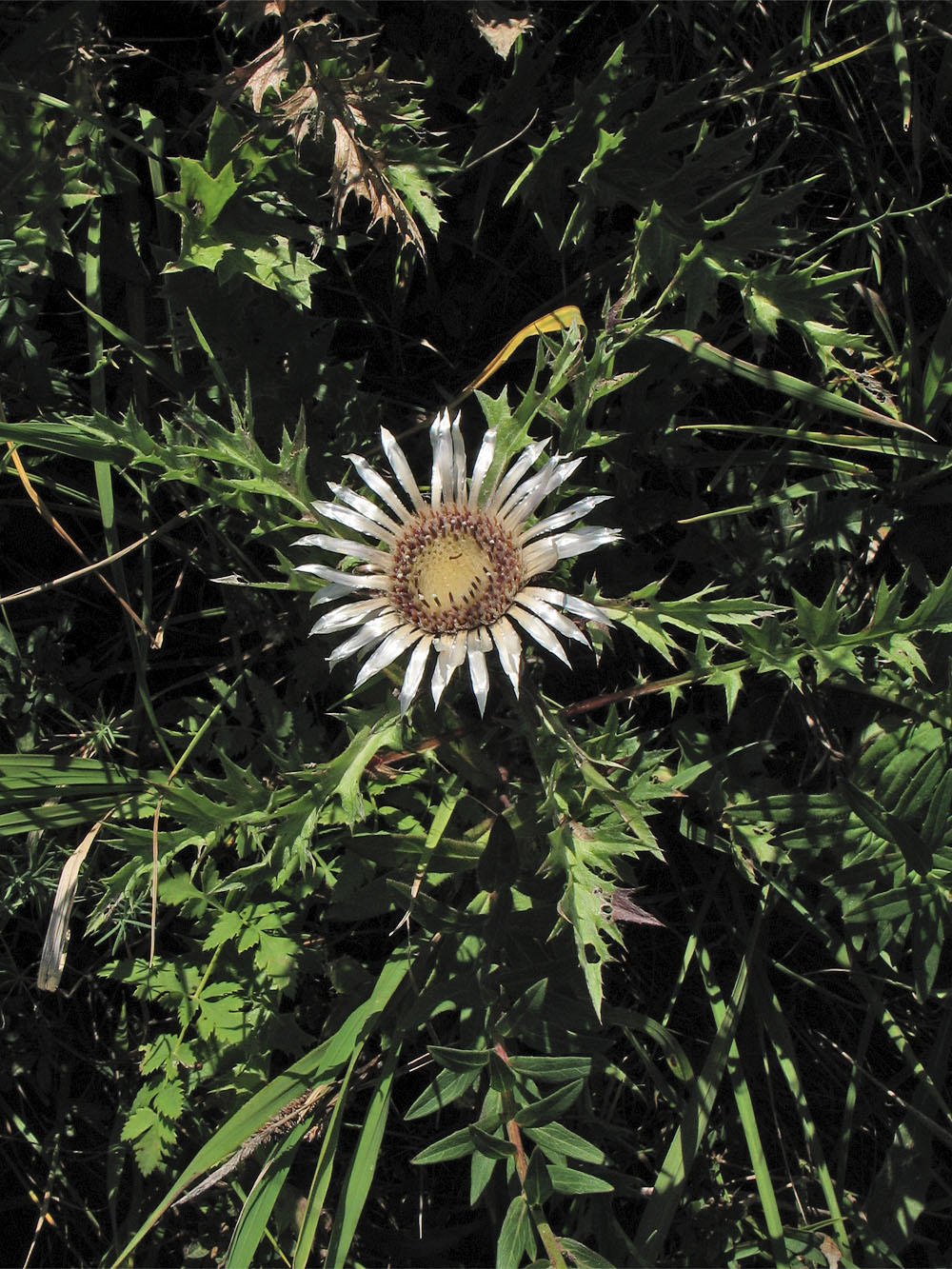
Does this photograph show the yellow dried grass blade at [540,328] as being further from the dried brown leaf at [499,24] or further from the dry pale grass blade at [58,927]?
the dry pale grass blade at [58,927]

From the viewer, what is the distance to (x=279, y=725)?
2148 millimetres

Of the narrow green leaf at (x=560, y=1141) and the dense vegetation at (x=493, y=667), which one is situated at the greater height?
the dense vegetation at (x=493, y=667)

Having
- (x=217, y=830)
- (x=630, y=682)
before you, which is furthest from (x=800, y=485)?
(x=217, y=830)

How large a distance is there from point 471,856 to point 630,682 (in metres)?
0.63

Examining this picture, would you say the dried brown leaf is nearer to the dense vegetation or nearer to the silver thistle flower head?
the dense vegetation

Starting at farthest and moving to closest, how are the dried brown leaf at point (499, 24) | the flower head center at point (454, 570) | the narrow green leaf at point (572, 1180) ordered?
the dried brown leaf at point (499, 24) < the flower head center at point (454, 570) < the narrow green leaf at point (572, 1180)

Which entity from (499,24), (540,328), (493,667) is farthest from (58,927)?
(499,24)

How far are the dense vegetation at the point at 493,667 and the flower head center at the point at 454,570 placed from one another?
0.14 m

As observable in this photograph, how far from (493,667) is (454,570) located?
0.21m

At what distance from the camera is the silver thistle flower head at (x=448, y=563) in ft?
5.84

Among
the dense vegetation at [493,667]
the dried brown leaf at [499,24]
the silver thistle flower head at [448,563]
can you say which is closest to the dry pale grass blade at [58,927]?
the dense vegetation at [493,667]

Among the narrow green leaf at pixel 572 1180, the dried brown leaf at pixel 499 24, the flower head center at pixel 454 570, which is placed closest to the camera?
the narrow green leaf at pixel 572 1180

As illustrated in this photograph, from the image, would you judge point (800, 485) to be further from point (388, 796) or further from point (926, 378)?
point (388, 796)

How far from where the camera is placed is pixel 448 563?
1.91 metres
